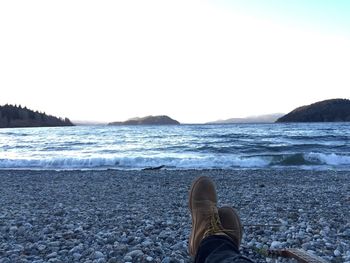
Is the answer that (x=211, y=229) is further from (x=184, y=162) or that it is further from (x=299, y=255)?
(x=184, y=162)

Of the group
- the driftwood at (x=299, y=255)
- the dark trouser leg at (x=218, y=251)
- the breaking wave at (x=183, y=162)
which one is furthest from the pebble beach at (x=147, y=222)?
the breaking wave at (x=183, y=162)

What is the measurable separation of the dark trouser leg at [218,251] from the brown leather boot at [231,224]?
20cm

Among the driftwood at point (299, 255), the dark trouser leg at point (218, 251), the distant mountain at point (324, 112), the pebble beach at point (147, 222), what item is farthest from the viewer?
the distant mountain at point (324, 112)

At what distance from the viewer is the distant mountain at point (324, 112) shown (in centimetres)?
7181

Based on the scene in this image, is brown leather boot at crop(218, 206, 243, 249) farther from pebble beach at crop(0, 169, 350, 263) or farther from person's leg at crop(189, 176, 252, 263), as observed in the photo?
pebble beach at crop(0, 169, 350, 263)

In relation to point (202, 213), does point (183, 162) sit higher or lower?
lower

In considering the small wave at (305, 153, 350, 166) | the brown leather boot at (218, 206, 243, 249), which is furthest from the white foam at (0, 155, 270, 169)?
the brown leather boot at (218, 206, 243, 249)

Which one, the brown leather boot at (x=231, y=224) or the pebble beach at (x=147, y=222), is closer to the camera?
the brown leather boot at (x=231, y=224)

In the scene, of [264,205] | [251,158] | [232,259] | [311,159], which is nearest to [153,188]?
[264,205]

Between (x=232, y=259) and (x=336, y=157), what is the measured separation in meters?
15.5

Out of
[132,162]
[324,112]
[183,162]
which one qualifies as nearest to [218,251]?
[183,162]

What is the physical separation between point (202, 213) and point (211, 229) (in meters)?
0.41

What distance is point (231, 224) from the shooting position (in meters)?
3.02

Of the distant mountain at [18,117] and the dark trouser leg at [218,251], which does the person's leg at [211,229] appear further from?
the distant mountain at [18,117]
